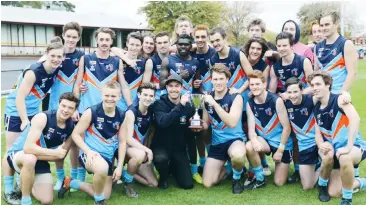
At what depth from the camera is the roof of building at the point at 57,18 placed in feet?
111

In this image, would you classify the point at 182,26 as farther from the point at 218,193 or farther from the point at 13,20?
the point at 13,20

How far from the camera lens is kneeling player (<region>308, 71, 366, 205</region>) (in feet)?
15.5

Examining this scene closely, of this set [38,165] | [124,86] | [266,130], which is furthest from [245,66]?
[38,165]

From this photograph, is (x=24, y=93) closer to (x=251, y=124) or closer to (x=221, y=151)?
(x=221, y=151)

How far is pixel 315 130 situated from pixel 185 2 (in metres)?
42.7

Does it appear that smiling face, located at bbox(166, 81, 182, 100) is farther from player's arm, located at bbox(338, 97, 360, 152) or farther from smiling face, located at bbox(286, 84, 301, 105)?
player's arm, located at bbox(338, 97, 360, 152)

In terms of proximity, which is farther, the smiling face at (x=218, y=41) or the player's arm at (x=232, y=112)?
the smiling face at (x=218, y=41)

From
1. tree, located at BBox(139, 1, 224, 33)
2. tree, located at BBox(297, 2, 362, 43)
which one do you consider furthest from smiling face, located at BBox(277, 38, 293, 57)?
tree, located at BBox(297, 2, 362, 43)

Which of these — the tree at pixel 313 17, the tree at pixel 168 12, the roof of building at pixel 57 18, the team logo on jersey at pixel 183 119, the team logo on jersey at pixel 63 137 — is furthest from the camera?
the tree at pixel 313 17

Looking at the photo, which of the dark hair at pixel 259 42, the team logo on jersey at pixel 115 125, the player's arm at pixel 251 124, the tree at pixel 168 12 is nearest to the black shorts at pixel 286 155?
the player's arm at pixel 251 124

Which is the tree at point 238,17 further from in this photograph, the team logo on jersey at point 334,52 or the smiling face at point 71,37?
the smiling face at point 71,37

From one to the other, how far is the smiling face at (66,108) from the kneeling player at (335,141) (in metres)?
2.73

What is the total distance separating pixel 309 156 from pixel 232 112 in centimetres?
112

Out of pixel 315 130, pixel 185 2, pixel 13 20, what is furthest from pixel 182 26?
pixel 185 2
